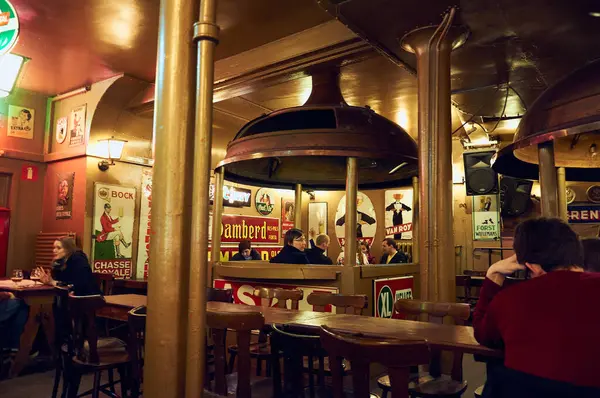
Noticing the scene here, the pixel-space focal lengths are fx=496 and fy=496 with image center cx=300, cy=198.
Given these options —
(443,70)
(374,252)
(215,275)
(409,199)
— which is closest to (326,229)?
(374,252)

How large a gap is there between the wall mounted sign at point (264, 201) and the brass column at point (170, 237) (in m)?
9.01

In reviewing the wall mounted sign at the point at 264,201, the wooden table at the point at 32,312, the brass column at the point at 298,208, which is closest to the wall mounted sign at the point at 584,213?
the brass column at the point at 298,208

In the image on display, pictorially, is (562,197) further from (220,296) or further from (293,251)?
(220,296)

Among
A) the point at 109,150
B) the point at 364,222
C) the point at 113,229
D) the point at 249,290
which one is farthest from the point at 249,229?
the point at 249,290

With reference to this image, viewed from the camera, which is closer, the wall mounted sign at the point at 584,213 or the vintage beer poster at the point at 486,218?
the wall mounted sign at the point at 584,213

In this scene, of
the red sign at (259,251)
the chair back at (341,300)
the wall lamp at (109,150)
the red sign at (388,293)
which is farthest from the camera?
the red sign at (259,251)

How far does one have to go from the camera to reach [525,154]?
5219 millimetres

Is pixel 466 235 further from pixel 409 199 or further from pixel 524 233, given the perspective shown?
pixel 524 233

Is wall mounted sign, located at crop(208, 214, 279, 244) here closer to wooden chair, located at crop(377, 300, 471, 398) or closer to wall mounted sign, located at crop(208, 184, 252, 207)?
wall mounted sign, located at crop(208, 184, 252, 207)

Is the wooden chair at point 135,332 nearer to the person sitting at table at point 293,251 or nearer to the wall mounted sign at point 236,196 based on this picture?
the person sitting at table at point 293,251

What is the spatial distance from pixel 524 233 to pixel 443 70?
2465 mm

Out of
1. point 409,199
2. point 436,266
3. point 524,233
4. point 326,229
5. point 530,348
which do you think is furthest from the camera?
point 326,229

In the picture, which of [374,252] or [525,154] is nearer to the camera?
[525,154]

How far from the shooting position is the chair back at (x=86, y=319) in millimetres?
3533
